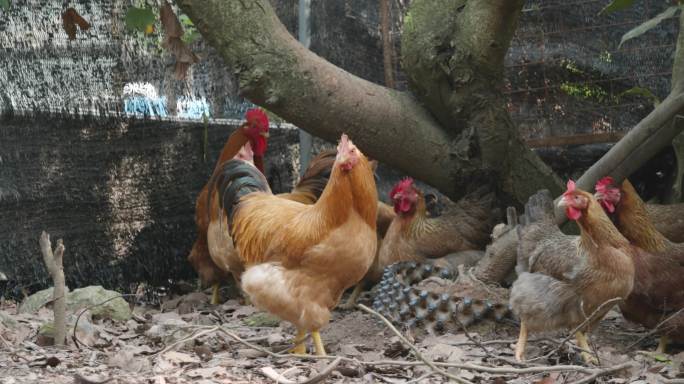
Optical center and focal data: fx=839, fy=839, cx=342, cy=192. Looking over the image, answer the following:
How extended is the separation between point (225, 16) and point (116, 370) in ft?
7.99

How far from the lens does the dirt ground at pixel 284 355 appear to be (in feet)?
11.1

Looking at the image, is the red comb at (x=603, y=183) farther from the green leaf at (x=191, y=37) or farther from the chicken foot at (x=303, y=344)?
the green leaf at (x=191, y=37)

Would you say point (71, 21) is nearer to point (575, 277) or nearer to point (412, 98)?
point (412, 98)

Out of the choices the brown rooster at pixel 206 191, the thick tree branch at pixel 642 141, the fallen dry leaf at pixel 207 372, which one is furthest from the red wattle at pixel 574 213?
the brown rooster at pixel 206 191

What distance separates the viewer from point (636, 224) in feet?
16.1

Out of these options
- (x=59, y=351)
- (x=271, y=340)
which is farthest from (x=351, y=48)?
(x=59, y=351)

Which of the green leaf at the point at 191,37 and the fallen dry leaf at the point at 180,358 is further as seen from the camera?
the green leaf at the point at 191,37

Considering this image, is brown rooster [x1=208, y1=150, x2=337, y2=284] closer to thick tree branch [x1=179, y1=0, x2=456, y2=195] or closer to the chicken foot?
thick tree branch [x1=179, y1=0, x2=456, y2=195]

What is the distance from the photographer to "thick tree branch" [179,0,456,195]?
5.07 metres

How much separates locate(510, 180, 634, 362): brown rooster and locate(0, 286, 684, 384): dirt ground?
148 mm

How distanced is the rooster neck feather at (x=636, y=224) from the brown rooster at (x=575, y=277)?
1.78 ft

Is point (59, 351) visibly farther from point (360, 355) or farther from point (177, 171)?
point (177, 171)

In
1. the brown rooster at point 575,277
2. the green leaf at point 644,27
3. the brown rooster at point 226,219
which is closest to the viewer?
the brown rooster at point 575,277

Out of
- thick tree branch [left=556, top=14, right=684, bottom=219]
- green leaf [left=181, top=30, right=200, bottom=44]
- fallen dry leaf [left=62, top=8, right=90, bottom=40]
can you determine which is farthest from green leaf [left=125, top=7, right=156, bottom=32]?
thick tree branch [left=556, top=14, right=684, bottom=219]
